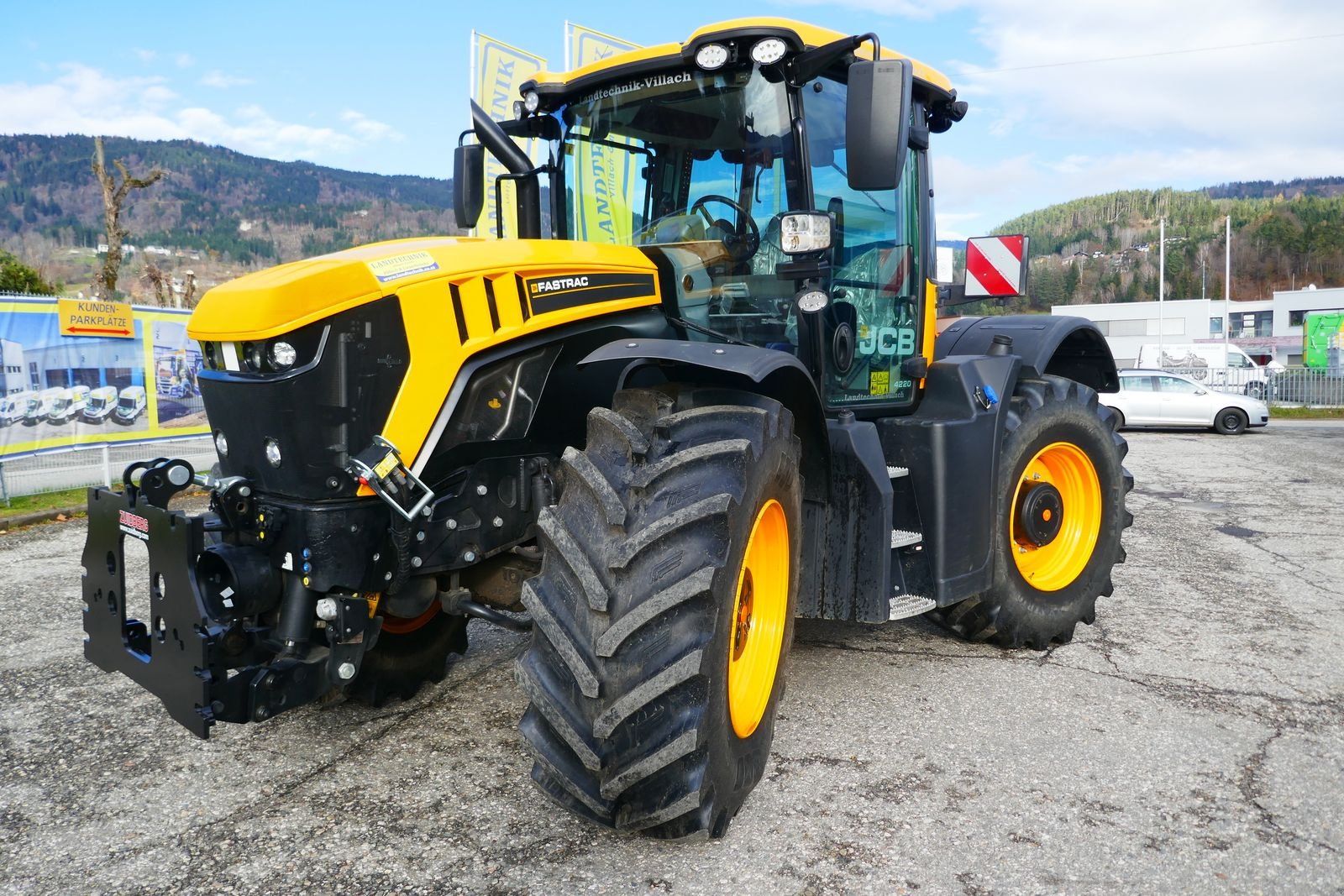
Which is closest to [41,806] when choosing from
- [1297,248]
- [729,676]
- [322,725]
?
[322,725]

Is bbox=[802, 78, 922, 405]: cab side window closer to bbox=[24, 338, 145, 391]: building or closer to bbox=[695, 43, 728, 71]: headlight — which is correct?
bbox=[695, 43, 728, 71]: headlight

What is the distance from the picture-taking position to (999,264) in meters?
6.31

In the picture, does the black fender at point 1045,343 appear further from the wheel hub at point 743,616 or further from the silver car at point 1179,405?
the silver car at point 1179,405

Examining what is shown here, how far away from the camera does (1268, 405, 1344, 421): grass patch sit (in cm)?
2587

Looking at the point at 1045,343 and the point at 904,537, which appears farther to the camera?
the point at 1045,343

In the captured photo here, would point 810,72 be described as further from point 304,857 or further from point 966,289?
point 304,857

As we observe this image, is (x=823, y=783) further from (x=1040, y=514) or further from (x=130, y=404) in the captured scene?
(x=130, y=404)

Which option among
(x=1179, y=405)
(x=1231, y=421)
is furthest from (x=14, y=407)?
(x=1231, y=421)

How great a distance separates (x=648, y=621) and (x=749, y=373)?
2.70 feet

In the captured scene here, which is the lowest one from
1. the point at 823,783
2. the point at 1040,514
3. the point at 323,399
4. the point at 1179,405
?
the point at 823,783

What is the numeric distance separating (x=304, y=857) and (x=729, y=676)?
134cm

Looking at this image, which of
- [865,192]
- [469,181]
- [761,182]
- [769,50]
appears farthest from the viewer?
[469,181]

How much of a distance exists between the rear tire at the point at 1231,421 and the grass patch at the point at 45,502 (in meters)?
20.2

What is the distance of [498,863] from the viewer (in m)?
2.77
